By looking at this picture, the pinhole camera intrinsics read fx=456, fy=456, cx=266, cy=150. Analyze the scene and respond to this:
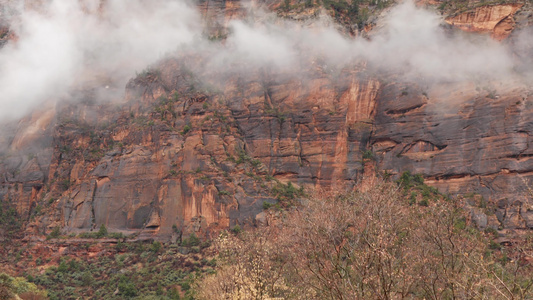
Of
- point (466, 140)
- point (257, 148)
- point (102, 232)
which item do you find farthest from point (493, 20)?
point (102, 232)

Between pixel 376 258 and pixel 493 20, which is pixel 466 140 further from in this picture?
pixel 376 258

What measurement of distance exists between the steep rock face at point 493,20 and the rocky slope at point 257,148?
0.77ft

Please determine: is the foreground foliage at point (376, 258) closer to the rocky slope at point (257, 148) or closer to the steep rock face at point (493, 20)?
the rocky slope at point (257, 148)

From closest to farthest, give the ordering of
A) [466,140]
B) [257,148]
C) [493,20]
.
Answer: [466,140] → [493,20] → [257,148]

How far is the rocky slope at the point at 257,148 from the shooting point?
83.2m

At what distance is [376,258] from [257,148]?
73212 millimetres

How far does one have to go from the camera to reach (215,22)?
431 ft

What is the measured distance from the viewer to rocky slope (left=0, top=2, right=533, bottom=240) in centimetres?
8319

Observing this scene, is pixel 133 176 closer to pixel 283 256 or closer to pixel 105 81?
pixel 105 81

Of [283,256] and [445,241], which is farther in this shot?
[283,256]

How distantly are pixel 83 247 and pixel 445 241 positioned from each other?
74.4 metres

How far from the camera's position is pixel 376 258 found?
89.6ft

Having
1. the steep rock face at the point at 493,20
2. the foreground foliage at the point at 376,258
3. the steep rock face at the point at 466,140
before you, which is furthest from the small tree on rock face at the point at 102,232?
the steep rock face at the point at 493,20

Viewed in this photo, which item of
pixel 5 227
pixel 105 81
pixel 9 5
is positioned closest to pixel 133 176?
pixel 5 227
